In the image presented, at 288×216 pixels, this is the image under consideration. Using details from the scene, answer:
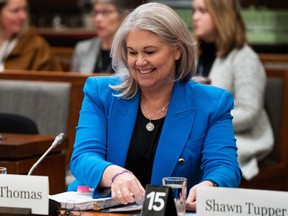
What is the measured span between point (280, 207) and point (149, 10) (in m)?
1.05

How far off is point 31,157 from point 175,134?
1185 millimetres

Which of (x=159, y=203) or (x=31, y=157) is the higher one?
(x=159, y=203)

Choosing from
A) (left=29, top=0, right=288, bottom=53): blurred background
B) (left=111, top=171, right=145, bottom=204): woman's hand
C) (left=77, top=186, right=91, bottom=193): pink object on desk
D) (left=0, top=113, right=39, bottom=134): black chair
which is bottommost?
(left=29, top=0, right=288, bottom=53): blurred background

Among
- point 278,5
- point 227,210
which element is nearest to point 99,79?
point 227,210

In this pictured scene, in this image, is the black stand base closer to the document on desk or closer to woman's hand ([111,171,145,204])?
the document on desk

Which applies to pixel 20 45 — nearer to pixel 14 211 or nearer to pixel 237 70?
pixel 237 70

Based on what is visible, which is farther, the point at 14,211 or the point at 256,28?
the point at 256,28

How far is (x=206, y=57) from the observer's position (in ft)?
18.8

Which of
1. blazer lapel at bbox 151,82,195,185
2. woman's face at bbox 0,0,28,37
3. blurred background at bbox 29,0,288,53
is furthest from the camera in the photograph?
blurred background at bbox 29,0,288,53

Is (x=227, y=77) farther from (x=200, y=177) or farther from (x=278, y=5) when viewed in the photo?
(x=278, y=5)

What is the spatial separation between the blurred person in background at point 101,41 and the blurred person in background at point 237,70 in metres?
0.93

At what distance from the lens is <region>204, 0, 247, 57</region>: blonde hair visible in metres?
5.57

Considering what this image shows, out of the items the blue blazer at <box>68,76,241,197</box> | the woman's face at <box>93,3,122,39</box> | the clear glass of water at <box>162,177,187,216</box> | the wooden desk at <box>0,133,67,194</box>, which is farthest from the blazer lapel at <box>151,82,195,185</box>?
the woman's face at <box>93,3,122,39</box>

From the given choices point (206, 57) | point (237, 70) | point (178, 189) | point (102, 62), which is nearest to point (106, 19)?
point (102, 62)
